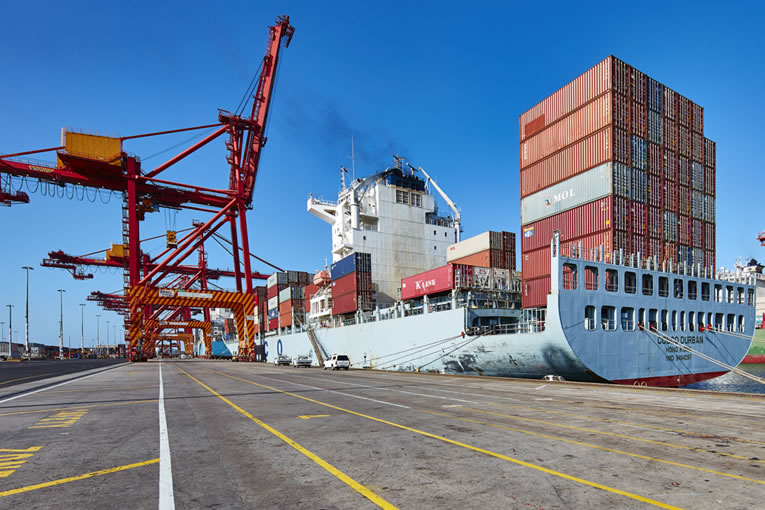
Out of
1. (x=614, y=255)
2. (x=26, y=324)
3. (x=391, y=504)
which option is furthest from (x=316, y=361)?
(x=26, y=324)

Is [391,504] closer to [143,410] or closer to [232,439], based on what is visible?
[232,439]

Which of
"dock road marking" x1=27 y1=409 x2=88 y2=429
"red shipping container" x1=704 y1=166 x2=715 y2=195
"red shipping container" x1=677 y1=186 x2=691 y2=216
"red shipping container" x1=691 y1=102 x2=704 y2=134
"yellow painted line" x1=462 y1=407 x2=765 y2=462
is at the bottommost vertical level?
"dock road marking" x1=27 y1=409 x2=88 y2=429

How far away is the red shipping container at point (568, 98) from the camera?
27016mm

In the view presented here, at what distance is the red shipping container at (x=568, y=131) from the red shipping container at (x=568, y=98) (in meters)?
0.45

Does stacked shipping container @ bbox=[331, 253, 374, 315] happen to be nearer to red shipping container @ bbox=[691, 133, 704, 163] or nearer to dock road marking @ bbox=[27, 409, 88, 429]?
red shipping container @ bbox=[691, 133, 704, 163]

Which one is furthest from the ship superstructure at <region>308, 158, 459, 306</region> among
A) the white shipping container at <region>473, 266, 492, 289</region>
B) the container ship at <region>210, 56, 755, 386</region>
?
the white shipping container at <region>473, 266, 492, 289</region>

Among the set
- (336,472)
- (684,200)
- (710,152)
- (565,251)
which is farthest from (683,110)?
(336,472)

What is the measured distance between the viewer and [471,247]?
35.9 metres

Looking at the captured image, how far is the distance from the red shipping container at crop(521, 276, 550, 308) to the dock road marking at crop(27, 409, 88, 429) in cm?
2353

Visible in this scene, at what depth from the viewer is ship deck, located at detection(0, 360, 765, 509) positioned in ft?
17.1

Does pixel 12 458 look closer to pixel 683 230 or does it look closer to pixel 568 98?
pixel 568 98

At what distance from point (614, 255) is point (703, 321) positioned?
1094 cm

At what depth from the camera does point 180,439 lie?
862cm

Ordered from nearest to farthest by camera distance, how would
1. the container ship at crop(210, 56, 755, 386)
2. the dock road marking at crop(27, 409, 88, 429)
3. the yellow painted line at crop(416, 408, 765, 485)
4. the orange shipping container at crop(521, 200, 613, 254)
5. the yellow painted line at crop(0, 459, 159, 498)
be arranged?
the yellow painted line at crop(0, 459, 159, 498), the yellow painted line at crop(416, 408, 765, 485), the dock road marking at crop(27, 409, 88, 429), the container ship at crop(210, 56, 755, 386), the orange shipping container at crop(521, 200, 613, 254)
